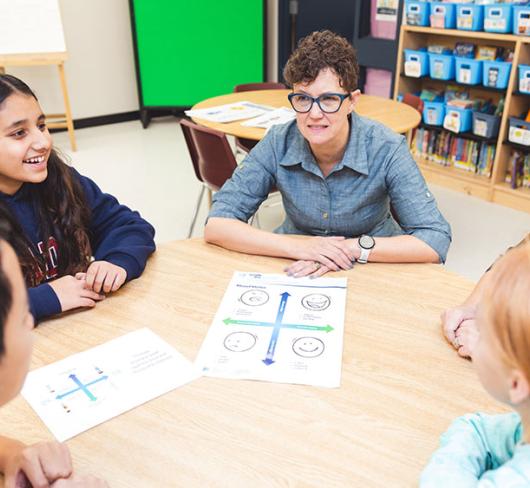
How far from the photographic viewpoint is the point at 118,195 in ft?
12.9

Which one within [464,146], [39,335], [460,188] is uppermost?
[39,335]

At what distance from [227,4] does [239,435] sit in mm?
5284

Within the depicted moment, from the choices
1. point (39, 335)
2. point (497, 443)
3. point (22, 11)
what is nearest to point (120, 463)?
point (39, 335)

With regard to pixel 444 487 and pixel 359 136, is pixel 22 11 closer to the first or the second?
pixel 359 136

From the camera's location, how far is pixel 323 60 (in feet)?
5.03

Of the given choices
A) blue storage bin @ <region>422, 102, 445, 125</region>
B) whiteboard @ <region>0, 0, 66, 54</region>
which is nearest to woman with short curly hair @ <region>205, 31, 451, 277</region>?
blue storage bin @ <region>422, 102, 445, 125</region>

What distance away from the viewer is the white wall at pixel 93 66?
5.17 metres

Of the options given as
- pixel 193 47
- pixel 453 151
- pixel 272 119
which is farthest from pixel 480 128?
pixel 193 47

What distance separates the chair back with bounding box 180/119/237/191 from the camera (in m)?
2.49

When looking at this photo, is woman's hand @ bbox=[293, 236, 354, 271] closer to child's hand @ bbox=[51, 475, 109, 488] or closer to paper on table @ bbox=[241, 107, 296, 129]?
child's hand @ bbox=[51, 475, 109, 488]

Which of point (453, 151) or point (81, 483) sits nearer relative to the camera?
point (81, 483)

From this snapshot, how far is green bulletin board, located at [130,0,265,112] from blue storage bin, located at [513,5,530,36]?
285cm

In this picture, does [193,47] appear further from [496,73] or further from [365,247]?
[365,247]

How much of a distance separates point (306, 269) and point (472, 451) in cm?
67
